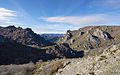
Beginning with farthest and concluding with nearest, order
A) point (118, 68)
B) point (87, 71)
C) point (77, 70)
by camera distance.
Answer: point (77, 70) → point (87, 71) → point (118, 68)

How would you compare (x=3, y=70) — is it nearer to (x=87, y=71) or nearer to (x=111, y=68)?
(x=87, y=71)

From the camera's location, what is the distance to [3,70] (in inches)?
1951

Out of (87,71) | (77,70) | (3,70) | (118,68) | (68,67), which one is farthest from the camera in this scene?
(3,70)

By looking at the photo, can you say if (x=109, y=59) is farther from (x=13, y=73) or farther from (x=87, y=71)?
(x=13, y=73)

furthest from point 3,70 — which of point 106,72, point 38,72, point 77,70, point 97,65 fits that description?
point 106,72

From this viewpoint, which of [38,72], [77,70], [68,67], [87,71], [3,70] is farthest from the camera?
[3,70]

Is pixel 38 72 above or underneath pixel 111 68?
underneath

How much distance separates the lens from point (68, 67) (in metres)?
36.5

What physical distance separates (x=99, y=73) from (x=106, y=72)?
1012 mm

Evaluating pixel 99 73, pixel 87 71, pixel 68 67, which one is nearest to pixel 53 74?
pixel 68 67

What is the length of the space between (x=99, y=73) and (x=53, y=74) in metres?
12.9

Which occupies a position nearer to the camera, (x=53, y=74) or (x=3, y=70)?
(x=53, y=74)

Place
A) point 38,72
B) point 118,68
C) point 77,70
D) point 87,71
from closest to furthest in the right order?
point 118,68
point 87,71
point 77,70
point 38,72

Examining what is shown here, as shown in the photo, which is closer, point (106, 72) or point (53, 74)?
point (106, 72)
